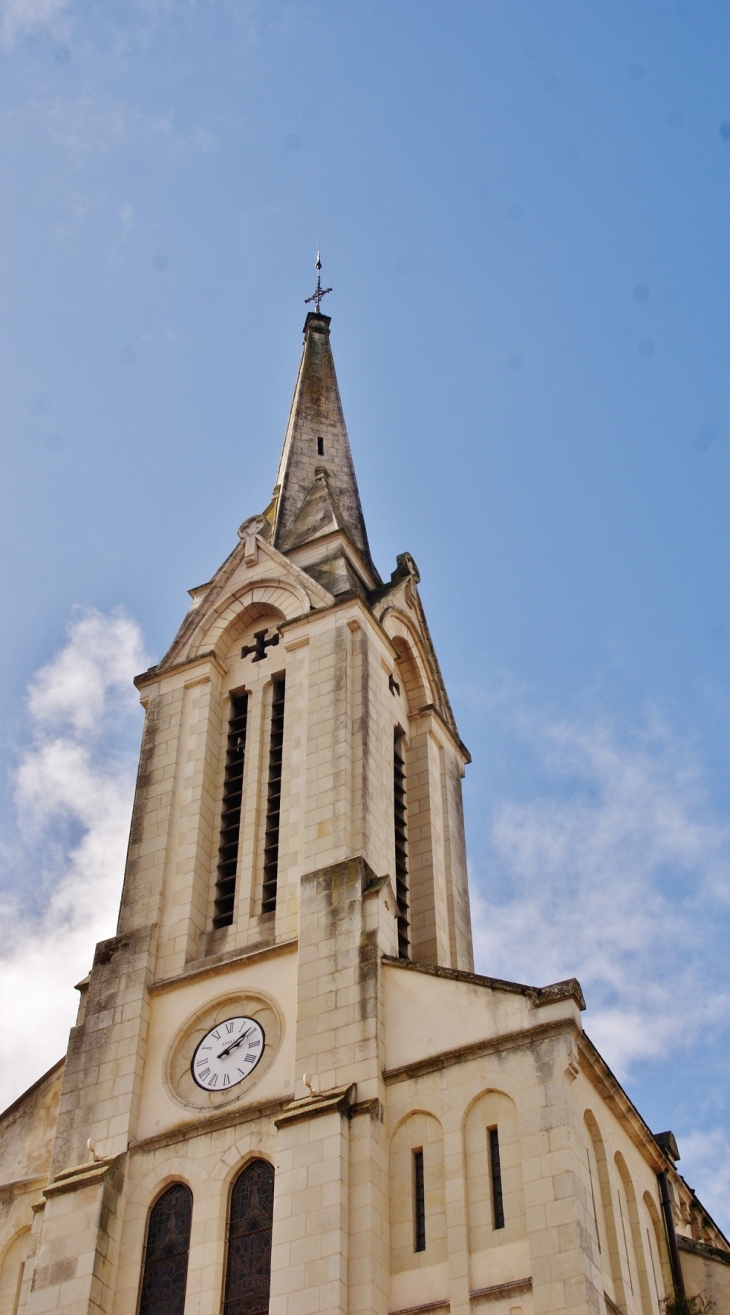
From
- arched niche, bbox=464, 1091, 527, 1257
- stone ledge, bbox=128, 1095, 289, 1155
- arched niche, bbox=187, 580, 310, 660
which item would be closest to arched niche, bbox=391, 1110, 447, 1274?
arched niche, bbox=464, 1091, 527, 1257

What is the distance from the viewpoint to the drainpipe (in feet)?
82.4

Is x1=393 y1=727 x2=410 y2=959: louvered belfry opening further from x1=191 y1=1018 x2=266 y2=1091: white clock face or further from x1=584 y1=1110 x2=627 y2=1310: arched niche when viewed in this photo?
x1=584 y1=1110 x2=627 y2=1310: arched niche

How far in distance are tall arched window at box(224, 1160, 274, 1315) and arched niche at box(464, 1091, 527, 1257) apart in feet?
10.4

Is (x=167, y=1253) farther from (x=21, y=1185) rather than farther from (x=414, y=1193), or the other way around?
(x=414, y=1193)

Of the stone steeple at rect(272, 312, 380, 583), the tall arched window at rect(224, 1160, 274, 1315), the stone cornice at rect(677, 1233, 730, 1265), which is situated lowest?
the tall arched window at rect(224, 1160, 274, 1315)

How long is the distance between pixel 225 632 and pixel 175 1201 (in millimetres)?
12975

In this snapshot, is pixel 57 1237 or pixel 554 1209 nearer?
pixel 554 1209

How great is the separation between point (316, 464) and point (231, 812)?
12.9m

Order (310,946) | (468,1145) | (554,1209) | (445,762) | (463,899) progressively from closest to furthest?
1. (554,1209)
2. (468,1145)
3. (310,946)
4. (463,899)
5. (445,762)

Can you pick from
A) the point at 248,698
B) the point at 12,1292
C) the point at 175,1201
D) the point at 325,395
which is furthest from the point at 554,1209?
the point at 325,395

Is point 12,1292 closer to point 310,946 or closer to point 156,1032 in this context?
point 156,1032

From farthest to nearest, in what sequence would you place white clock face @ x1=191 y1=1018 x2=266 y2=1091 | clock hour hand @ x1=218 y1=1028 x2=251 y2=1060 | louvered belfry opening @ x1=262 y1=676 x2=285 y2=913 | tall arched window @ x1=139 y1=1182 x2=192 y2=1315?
louvered belfry opening @ x1=262 y1=676 x2=285 y2=913 → clock hour hand @ x1=218 y1=1028 x2=251 y2=1060 → white clock face @ x1=191 y1=1018 x2=266 y2=1091 → tall arched window @ x1=139 y1=1182 x2=192 y2=1315

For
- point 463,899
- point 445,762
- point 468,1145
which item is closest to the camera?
point 468,1145

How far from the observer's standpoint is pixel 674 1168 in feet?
91.2
